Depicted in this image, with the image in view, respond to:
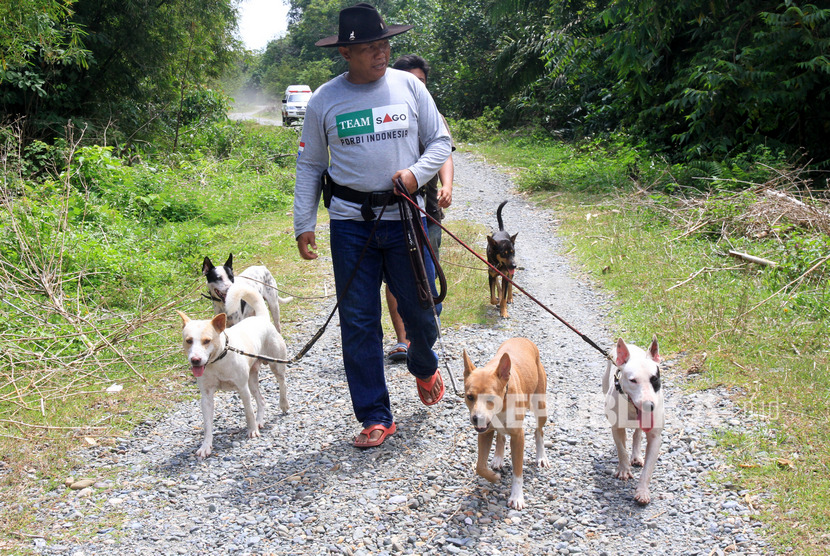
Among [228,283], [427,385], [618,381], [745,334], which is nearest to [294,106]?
[228,283]

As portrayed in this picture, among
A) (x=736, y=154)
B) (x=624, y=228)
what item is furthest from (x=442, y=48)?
(x=624, y=228)

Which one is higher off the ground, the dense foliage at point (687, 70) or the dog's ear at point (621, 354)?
the dense foliage at point (687, 70)

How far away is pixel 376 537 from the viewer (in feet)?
10.7

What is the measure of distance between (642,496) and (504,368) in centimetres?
96

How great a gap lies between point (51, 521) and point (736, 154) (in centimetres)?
1108

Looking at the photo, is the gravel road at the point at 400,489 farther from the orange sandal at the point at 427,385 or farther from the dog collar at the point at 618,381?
the dog collar at the point at 618,381

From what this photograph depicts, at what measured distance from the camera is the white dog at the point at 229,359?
4.11 metres

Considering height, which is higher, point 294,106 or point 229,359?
point 294,106

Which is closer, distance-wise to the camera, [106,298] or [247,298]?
[247,298]

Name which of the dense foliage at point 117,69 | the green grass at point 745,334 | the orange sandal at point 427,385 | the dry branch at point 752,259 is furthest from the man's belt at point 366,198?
the dense foliage at point 117,69

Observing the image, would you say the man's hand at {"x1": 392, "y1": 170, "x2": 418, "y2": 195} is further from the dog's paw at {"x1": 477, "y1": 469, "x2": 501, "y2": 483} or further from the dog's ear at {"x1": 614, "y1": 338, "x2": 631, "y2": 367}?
the dog's paw at {"x1": 477, "y1": 469, "x2": 501, "y2": 483}

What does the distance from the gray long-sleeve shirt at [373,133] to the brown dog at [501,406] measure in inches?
44.3

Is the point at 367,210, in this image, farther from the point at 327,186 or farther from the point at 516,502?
the point at 516,502

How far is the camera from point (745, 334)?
5.27 m
